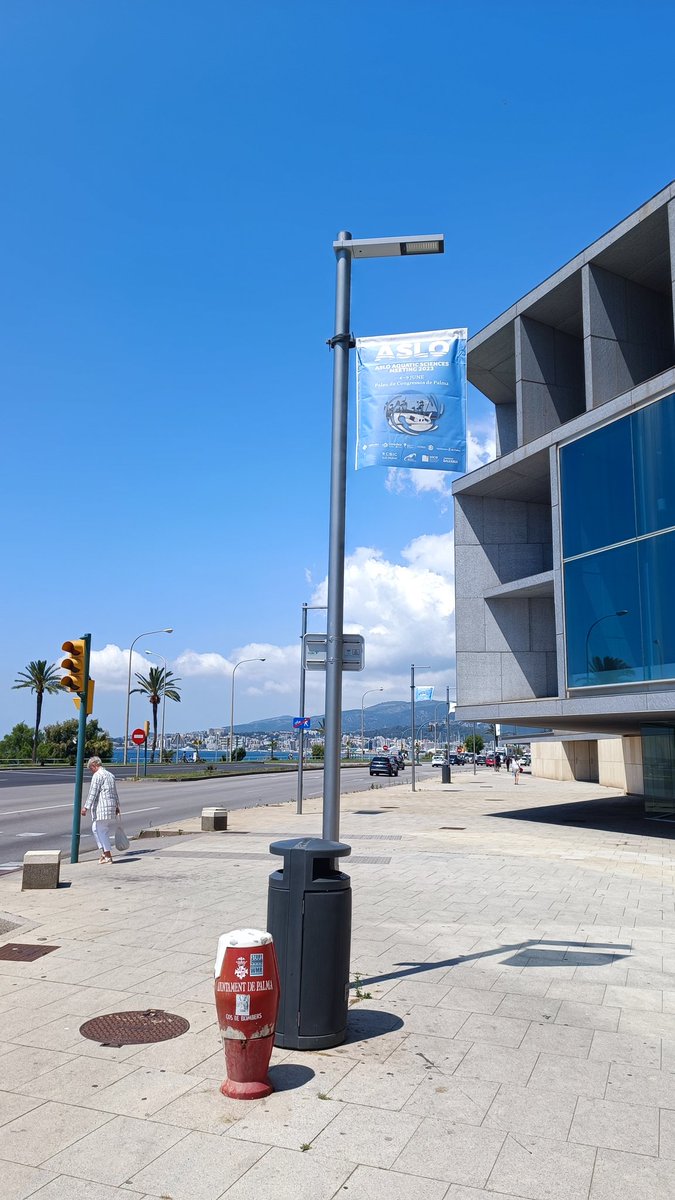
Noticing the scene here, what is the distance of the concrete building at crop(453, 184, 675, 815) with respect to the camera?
19.6 meters

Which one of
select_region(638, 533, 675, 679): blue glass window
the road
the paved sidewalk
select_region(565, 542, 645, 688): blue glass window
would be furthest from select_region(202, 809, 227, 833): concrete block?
select_region(638, 533, 675, 679): blue glass window

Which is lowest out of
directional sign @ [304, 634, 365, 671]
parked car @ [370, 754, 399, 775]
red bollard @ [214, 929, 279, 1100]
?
parked car @ [370, 754, 399, 775]

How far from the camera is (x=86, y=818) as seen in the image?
22453mm

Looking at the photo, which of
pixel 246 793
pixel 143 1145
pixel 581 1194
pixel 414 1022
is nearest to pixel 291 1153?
pixel 143 1145

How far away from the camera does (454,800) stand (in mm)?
35250

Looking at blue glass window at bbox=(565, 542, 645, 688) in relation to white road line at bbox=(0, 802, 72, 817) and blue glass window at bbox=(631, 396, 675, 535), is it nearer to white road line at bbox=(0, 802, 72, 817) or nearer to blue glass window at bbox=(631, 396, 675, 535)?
blue glass window at bbox=(631, 396, 675, 535)

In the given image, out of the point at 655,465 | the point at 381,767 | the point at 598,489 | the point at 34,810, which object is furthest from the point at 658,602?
the point at 381,767

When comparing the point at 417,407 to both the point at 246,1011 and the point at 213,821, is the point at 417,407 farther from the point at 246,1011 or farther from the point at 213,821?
the point at 213,821

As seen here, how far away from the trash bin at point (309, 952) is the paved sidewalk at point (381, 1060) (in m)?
0.19

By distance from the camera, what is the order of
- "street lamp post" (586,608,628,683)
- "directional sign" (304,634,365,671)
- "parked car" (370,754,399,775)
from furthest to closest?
"parked car" (370,754,399,775) < "street lamp post" (586,608,628,683) < "directional sign" (304,634,365,671)

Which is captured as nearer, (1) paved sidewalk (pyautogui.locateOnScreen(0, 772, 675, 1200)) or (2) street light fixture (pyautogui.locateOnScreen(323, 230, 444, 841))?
(1) paved sidewalk (pyautogui.locateOnScreen(0, 772, 675, 1200))

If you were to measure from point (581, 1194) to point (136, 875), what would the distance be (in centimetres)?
1017

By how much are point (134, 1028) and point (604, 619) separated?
16944 mm

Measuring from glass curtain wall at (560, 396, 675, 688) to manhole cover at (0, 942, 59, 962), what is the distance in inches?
566
